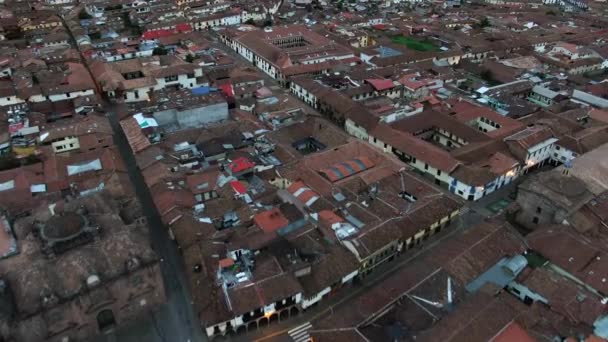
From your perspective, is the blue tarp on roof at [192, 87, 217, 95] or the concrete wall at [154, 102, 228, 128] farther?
the blue tarp on roof at [192, 87, 217, 95]

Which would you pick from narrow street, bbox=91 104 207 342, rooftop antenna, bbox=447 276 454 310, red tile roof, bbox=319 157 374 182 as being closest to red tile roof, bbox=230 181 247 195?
narrow street, bbox=91 104 207 342

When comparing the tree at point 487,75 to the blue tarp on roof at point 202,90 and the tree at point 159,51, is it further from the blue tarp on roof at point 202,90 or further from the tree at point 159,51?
the tree at point 159,51

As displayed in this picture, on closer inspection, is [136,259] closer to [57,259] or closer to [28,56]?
[57,259]

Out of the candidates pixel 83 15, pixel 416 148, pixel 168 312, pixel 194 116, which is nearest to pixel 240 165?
pixel 194 116

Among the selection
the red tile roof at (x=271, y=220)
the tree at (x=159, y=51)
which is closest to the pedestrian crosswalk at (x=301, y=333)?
the red tile roof at (x=271, y=220)

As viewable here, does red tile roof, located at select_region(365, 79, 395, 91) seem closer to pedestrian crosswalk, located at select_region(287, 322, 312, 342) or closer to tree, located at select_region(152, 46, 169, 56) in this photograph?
tree, located at select_region(152, 46, 169, 56)

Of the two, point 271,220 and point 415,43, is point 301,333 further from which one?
point 415,43
